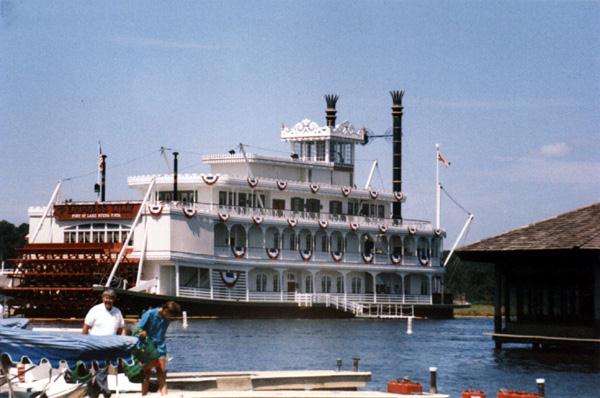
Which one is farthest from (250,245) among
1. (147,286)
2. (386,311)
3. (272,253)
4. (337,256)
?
(386,311)

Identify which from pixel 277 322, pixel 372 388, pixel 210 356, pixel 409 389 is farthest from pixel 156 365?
pixel 277 322

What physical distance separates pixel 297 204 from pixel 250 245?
443 cm

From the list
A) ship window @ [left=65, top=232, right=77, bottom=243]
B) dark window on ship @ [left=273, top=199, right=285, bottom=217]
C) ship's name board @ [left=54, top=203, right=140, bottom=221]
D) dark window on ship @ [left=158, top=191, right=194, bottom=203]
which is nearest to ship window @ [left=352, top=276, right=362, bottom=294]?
dark window on ship @ [left=273, top=199, right=285, bottom=217]

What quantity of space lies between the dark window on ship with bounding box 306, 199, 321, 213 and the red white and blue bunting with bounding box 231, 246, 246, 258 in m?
6.20

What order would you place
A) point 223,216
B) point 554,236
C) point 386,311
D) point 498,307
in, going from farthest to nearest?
point 386,311 < point 223,216 < point 498,307 < point 554,236

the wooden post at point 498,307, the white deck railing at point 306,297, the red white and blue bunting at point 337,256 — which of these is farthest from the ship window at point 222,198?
the wooden post at point 498,307

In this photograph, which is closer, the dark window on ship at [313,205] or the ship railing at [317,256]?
the ship railing at [317,256]

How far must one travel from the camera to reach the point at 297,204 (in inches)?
2980

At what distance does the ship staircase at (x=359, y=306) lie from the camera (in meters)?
74.3

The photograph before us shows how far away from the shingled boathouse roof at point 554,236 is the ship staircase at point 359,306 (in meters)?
33.3

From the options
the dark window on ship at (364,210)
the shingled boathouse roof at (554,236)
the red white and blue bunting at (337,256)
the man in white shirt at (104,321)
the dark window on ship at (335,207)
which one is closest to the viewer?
the man in white shirt at (104,321)

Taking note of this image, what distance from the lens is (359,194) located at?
260 ft

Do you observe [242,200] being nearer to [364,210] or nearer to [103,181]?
[103,181]

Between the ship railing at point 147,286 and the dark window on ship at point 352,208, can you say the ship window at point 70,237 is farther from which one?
the dark window on ship at point 352,208
